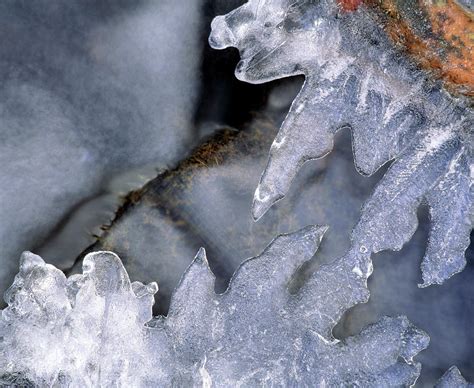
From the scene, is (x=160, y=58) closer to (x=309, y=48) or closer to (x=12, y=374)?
(x=309, y=48)

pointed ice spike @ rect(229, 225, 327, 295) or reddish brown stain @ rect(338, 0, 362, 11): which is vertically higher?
reddish brown stain @ rect(338, 0, 362, 11)

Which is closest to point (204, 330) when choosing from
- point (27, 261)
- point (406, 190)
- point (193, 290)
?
point (193, 290)

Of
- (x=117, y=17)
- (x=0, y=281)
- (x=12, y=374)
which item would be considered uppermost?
(x=117, y=17)

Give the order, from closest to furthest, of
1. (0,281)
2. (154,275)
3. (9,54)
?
(9,54) < (0,281) < (154,275)

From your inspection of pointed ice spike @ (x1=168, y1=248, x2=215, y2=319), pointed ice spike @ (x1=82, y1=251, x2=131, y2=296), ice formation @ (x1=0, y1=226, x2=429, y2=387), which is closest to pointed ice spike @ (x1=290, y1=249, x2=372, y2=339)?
ice formation @ (x1=0, y1=226, x2=429, y2=387)

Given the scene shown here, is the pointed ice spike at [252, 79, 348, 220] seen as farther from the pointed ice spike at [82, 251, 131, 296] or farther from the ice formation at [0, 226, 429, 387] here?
the pointed ice spike at [82, 251, 131, 296]

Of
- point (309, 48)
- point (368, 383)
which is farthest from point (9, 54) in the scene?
point (368, 383)

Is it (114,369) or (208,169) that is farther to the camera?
(208,169)
